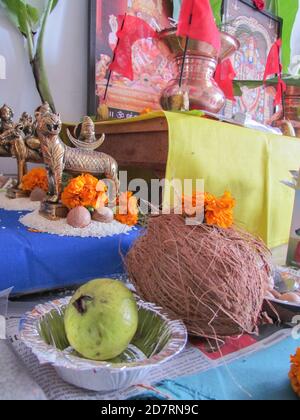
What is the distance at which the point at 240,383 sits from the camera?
32 centimetres

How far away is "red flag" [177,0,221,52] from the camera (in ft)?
2.37

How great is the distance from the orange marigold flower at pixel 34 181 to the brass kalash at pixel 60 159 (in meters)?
0.10

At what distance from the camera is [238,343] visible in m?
0.39

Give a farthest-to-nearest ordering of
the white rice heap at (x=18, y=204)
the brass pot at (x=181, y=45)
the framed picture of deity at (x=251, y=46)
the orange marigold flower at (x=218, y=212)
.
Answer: the framed picture of deity at (x=251, y=46) → the brass pot at (x=181, y=45) → the white rice heap at (x=18, y=204) → the orange marigold flower at (x=218, y=212)

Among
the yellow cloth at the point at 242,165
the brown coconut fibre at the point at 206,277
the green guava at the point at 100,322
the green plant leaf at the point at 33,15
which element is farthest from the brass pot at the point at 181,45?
the green guava at the point at 100,322

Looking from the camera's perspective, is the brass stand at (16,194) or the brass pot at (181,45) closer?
the brass stand at (16,194)

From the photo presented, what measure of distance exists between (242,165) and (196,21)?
13.2 inches

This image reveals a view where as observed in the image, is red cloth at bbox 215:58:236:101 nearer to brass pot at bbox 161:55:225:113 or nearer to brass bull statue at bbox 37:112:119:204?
brass pot at bbox 161:55:225:113

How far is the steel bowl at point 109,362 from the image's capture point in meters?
0.27

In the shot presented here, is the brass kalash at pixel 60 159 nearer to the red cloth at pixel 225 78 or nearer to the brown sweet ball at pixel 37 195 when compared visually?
the brown sweet ball at pixel 37 195

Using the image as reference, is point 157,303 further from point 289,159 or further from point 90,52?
point 90,52

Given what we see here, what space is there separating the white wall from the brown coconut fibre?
2.41ft

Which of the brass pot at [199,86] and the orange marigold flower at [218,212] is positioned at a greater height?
the brass pot at [199,86]

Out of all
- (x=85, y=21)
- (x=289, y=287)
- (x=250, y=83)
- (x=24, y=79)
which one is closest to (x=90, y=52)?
(x=85, y=21)
